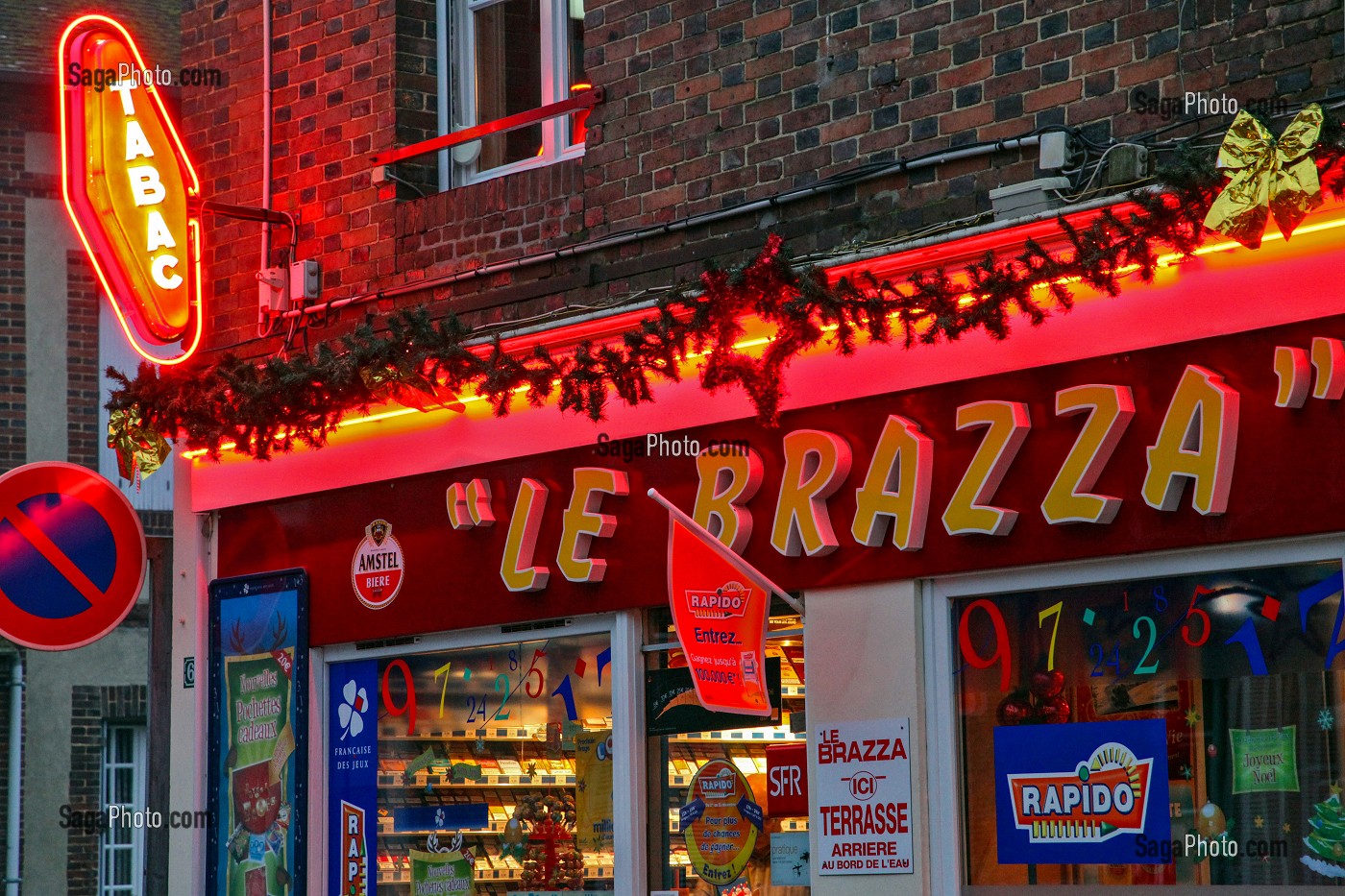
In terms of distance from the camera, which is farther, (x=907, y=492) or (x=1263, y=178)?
(x=907, y=492)

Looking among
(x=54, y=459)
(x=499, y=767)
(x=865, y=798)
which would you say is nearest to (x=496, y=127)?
(x=499, y=767)

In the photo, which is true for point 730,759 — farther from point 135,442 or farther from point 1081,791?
point 135,442

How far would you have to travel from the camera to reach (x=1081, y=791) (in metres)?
7.00

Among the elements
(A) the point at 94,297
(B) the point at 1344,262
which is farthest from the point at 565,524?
(A) the point at 94,297

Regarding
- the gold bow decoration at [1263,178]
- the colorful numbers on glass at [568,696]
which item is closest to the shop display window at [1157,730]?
the gold bow decoration at [1263,178]

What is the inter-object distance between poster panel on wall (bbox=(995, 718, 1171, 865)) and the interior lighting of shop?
1745 millimetres

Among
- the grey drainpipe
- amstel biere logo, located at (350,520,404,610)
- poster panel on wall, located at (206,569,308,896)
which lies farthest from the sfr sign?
the grey drainpipe

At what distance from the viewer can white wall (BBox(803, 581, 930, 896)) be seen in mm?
7414

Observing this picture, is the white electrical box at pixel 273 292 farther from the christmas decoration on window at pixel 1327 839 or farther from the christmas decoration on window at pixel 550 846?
the christmas decoration on window at pixel 1327 839

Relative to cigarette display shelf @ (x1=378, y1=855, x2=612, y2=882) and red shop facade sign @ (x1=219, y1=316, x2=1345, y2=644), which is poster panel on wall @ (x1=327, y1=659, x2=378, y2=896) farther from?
red shop facade sign @ (x1=219, y1=316, x2=1345, y2=644)

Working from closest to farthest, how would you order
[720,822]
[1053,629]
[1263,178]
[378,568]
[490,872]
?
[1263,178]
[1053,629]
[720,822]
[490,872]
[378,568]

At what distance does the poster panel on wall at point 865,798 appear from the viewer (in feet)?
24.4

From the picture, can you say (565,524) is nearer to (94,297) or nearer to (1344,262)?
(1344,262)

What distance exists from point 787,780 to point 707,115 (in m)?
3.09
